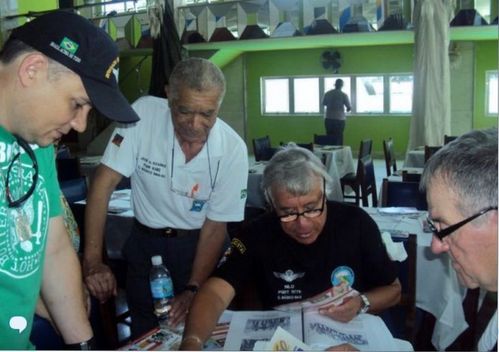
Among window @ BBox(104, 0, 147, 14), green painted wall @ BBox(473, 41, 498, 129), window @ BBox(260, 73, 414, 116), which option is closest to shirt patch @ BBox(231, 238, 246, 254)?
Result: green painted wall @ BBox(473, 41, 498, 129)

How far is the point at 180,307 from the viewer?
1.75 m

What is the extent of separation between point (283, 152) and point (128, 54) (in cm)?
1071

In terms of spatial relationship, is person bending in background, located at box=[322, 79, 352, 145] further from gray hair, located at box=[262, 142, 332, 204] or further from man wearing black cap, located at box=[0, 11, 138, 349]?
man wearing black cap, located at box=[0, 11, 138, 349]

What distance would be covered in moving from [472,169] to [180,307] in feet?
3.70

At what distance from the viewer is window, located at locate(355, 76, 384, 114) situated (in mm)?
11438

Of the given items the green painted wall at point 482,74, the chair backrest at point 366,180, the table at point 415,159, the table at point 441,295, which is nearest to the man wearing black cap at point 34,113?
the table at point 441,295

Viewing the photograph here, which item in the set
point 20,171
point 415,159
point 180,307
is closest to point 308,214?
point 180,307

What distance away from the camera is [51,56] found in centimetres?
102

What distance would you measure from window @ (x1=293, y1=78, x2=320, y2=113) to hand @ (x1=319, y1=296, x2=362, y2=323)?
421 inches

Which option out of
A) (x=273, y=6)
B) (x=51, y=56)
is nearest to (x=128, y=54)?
(x=273, y=6)

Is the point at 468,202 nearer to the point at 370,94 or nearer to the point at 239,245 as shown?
the point at 239,245

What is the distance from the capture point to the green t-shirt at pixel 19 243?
1.08 m

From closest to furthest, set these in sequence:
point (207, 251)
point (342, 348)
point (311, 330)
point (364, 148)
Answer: point (342, 348), point (311, 330), point (207, 251), point (364, 148)

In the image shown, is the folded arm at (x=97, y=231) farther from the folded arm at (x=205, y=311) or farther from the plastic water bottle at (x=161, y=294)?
the folded arm at (x=205, y=311)
